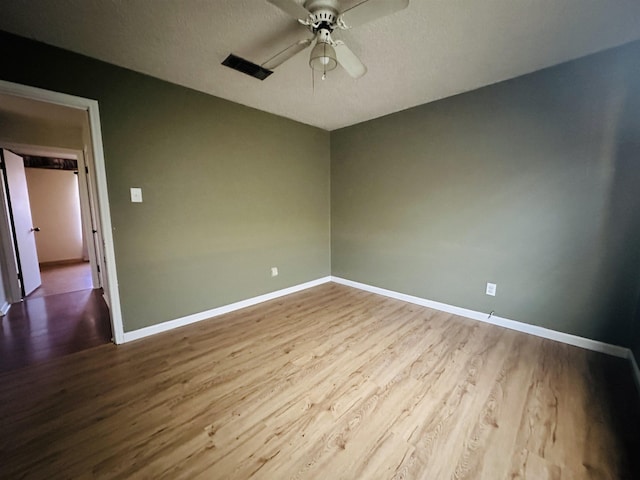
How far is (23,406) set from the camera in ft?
5.32

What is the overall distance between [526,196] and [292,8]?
2.44 metres

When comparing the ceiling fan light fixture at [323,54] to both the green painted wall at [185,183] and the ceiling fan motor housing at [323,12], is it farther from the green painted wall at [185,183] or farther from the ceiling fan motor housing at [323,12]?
Result: the green painted wall at [185,183]

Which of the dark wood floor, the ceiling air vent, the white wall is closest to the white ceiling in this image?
the ceiling air vent

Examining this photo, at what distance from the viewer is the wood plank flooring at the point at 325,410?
125 cm

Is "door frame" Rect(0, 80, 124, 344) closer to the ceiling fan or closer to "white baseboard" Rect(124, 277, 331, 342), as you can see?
"white baseboard" Rect(124, 277, 331, 342)

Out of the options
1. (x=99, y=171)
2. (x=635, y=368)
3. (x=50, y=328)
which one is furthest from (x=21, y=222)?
(x=635, y=368)

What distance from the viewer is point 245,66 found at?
84.6 inches

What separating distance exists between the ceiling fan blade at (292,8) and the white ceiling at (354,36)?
1.02 feet

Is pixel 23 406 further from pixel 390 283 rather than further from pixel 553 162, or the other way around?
pixel 553 162

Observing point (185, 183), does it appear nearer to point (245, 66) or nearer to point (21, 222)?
point (245, 66)

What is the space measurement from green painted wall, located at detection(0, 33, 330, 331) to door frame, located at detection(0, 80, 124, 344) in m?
0.04

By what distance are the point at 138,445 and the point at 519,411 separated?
2.17m

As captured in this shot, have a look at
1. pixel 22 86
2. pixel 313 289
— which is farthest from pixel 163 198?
pixel 313 289

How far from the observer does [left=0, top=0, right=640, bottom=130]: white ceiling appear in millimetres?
1527
